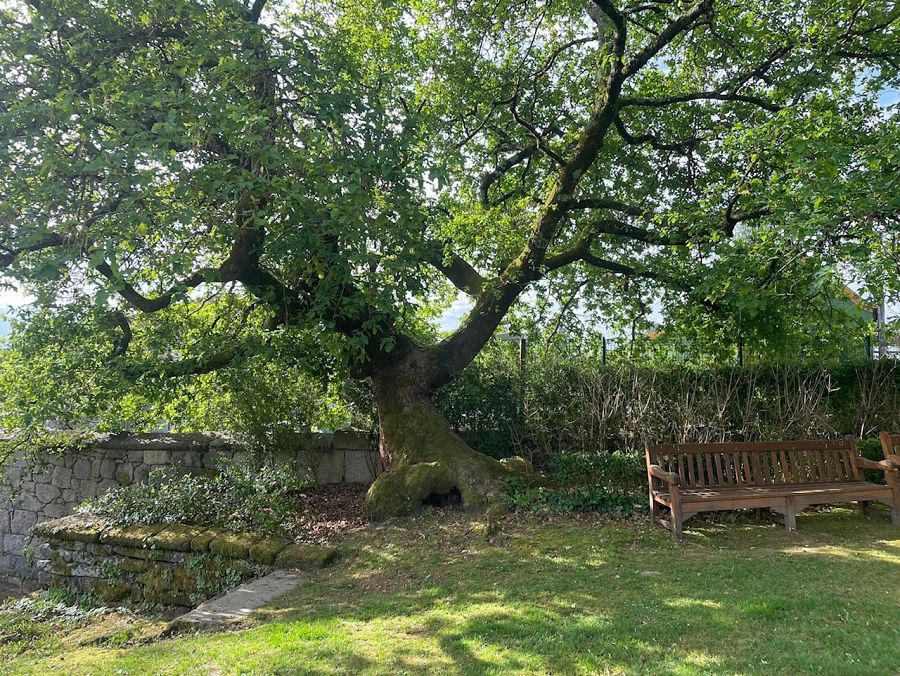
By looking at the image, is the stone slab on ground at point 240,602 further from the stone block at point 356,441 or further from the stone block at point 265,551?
the stone block at point 356,441

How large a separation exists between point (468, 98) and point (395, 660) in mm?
9264

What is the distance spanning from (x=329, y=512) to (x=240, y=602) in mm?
2844

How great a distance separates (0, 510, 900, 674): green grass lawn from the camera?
3438mm

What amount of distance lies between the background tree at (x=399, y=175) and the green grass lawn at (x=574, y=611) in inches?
72.3

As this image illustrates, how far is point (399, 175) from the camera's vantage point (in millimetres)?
5582

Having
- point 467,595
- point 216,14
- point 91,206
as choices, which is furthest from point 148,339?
point 467,595

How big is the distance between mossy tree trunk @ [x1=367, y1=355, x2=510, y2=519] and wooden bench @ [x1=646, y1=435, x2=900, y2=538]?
82.9 inches

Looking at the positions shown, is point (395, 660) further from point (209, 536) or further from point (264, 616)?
point (209, 536)

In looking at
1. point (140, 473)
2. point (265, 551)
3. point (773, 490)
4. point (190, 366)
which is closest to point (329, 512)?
point (265, 551)

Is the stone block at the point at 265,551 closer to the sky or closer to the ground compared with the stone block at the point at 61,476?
closer to the ground

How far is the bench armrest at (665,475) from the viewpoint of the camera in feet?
19.5

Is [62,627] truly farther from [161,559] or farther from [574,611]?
[574,611]

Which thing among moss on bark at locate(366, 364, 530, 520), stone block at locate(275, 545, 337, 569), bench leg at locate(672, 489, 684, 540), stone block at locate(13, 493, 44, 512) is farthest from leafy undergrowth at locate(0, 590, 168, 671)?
bench leg at locate(672, 489, 684, 540)

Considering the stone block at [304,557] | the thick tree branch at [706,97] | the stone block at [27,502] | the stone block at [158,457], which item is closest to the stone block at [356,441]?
the stone block at [158,457]
